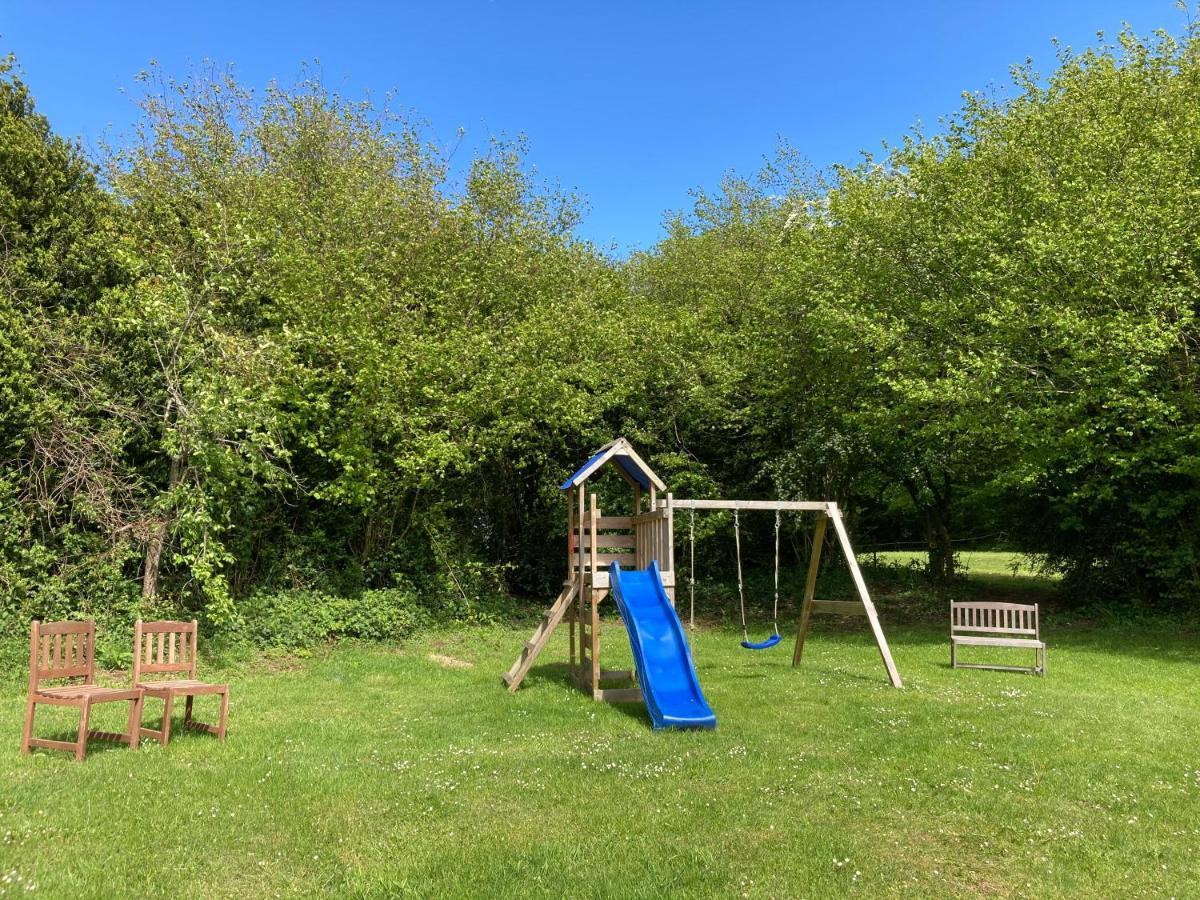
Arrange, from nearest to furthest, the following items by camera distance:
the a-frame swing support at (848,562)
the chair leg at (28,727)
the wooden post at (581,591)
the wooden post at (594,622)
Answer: the chair leg at (28,727), the wooden post at (594,622), the a-frame swing support at (848,562), the wooden post at (581,591)

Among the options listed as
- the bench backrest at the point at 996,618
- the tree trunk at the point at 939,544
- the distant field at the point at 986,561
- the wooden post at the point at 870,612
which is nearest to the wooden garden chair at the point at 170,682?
the wooden post at the point at 870,612

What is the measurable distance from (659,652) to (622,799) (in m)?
3.39

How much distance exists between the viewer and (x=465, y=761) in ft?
22.3

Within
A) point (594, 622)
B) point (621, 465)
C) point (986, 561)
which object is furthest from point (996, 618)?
point (986, 561)

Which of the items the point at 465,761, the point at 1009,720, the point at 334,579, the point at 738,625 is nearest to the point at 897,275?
the point at 738,625

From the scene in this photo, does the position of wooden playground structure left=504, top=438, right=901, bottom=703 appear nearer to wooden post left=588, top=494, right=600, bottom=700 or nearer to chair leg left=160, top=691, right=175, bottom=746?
wooden post left=588, top=494, right=600, bottom=700

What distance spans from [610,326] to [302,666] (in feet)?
31.0

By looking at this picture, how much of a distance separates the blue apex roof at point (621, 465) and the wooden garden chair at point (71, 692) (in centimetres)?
555

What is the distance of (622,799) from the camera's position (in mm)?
5766

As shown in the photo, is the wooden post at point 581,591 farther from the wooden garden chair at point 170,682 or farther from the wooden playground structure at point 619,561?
the wooden garden chair at point 170,682

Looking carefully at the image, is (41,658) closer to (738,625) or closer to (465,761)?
(465,761)

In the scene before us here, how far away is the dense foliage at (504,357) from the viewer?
11.9 metres

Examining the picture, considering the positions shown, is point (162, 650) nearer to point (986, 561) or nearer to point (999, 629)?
point (999, 629)

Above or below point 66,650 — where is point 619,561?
above
